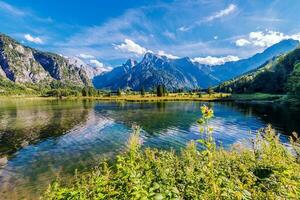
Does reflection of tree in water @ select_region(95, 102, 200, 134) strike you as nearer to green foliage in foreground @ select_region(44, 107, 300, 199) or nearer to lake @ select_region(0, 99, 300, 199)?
lake @ select_region(0, 99, 300, 199)

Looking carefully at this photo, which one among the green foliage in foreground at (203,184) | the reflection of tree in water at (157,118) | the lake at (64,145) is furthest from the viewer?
the reflection of tree in water at (157,118)

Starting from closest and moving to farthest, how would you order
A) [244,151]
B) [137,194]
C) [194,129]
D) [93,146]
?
[137,194]
[244,151]
[93,146]
[194,129]

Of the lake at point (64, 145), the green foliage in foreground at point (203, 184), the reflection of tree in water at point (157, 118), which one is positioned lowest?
the lake at point (64, 145)

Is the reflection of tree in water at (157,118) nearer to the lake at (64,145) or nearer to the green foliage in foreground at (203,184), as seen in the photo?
the lake at (64,145)

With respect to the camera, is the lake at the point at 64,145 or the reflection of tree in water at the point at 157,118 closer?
the lake at the point at 64,145

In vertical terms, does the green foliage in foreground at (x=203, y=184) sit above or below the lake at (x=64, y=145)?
above

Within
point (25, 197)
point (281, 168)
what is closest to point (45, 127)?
point (25, 197)

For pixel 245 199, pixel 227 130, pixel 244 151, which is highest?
pixel 245 199

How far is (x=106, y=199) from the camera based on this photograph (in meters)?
8.52

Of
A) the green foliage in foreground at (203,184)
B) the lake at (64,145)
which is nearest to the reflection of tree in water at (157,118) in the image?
the lake at (64,145)

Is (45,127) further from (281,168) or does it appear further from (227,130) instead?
(281,168)

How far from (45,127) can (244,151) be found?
53001mm

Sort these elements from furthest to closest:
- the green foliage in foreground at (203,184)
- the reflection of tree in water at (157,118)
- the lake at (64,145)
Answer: the reflection of tree in water at (157,118) → the lake at (64,145) → the green foliage in foreground at (203,184)

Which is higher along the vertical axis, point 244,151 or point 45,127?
point 244,151
